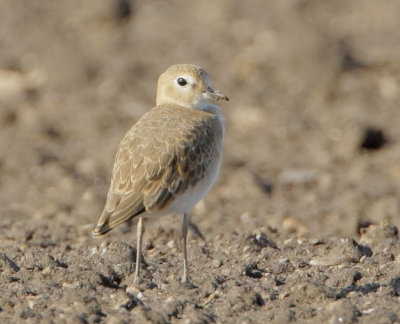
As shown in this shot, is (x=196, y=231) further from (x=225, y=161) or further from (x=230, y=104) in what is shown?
(x=230, y=104)

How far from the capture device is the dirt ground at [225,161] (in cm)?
679

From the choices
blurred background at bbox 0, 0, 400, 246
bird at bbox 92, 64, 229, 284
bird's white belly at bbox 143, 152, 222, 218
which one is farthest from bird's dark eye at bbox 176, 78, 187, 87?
blurred background at bbox 0, 0, 400, 246

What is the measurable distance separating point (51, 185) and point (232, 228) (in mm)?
2831

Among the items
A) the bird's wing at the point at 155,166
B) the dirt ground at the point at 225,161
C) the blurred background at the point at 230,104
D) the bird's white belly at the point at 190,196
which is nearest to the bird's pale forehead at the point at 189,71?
the bird's wing at the point at 155,166

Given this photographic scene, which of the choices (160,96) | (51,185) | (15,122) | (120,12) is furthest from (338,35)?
(160,96)

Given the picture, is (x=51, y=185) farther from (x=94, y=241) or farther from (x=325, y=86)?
(x=325, y=86)

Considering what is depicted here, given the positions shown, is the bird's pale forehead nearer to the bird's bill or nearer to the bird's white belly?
the bird's bill

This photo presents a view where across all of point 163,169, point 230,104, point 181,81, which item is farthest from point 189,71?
point 230,104

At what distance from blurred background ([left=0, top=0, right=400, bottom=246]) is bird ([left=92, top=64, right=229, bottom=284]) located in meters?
1.93

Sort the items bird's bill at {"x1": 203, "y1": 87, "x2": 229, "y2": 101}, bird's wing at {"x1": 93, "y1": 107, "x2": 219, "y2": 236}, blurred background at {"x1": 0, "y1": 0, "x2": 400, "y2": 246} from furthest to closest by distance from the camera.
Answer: blurred background at {"x1": 0, "y1": 0, "x2": 400, "y2": 246}, bird's bill at {"x1": 203, "y1": 87, "x2": 229, "y2": 101}, bird's wing at {"x1": 93, "y1": 107, "x2": 219, "y2": 236}

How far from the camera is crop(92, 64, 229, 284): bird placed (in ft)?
23.3

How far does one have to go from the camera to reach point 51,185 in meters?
12.0

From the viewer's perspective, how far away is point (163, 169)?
284 inches

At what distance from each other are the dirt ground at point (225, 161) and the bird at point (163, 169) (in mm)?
528
